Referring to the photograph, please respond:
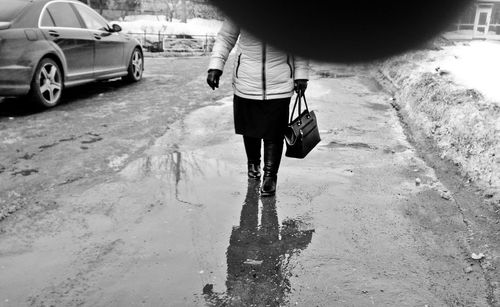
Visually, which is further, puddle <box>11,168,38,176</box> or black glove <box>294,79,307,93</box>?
puddle <box>11,168,38,176</box>

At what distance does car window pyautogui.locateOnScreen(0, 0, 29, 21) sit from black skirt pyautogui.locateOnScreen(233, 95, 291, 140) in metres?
3.66

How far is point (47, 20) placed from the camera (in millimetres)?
6504

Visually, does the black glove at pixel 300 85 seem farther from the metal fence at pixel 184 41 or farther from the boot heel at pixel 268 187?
the metal fence at pixel 184 41

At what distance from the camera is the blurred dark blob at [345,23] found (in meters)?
0.42

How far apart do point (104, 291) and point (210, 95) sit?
5.93 m

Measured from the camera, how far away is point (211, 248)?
3.08 meters

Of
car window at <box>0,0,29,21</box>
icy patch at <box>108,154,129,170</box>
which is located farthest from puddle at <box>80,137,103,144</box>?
car window at <box>0,0,29,21</box>

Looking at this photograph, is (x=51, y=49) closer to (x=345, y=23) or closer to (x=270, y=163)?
(x=270, y=163)

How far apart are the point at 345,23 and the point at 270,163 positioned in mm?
3460

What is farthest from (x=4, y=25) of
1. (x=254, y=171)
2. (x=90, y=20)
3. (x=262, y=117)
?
(x=262, y=117)

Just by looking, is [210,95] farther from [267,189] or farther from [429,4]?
[429,4]

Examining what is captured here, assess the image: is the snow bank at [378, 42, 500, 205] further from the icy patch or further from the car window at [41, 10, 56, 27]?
the car window at [41, 10, 56, 27]

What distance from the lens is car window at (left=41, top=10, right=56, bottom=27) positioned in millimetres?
6406

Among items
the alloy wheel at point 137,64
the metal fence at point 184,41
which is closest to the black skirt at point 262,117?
the metal fence at point 184,41
